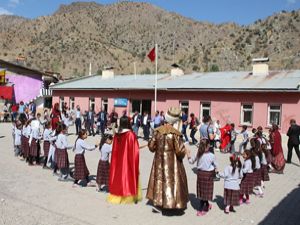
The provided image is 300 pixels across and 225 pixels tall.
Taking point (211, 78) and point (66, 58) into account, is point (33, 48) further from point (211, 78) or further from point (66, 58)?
point (211, 78)

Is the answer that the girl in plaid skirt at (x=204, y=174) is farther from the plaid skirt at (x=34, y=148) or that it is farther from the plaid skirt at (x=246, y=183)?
the plaid skirt at (x=34, y=148)

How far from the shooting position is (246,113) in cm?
2234

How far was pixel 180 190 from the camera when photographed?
7746 mm

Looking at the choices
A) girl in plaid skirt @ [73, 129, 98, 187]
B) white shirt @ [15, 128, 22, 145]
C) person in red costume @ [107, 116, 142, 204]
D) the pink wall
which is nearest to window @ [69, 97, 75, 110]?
the pink wall

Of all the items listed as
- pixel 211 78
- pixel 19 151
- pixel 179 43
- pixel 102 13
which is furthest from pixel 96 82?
pixel 102 13

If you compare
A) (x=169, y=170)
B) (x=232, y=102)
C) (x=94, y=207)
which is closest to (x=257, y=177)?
(x=169, y=170)

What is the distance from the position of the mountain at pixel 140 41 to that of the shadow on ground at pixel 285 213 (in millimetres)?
42900

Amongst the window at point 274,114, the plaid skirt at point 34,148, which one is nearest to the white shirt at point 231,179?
the plaid skirt at point 34,148

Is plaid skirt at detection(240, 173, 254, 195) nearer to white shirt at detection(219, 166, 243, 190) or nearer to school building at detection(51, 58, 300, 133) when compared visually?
white shirt at detection(219, 166, 243, 190)

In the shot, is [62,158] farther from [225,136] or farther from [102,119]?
[102,119]

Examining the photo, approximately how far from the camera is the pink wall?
37.4 metres

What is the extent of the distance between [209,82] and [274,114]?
193 inches

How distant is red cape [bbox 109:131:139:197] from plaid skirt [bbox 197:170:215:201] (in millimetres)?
1402

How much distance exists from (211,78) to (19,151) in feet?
48.5
